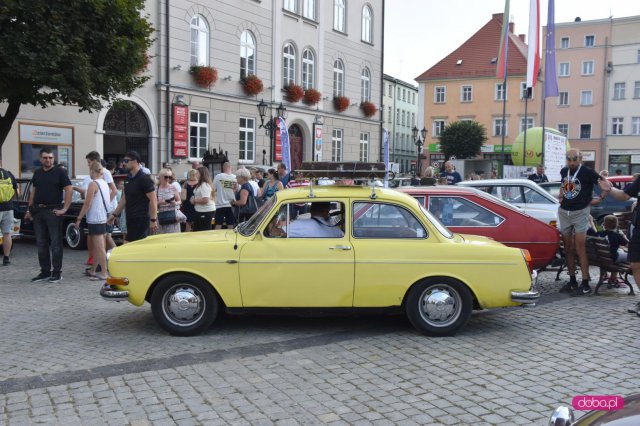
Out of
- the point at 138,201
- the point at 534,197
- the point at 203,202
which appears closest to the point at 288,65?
the point at 534,197

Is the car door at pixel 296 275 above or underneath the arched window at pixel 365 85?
underneath

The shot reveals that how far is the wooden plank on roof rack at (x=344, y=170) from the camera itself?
6.70 meters

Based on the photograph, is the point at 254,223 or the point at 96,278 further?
the point at 96,278

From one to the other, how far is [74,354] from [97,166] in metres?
4.42

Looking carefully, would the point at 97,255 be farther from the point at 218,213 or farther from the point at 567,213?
the point at 567,213

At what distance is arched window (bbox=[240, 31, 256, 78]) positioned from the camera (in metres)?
26.6

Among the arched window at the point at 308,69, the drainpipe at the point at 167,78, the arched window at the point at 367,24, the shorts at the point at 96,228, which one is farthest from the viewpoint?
the arched window at the point at 367,24

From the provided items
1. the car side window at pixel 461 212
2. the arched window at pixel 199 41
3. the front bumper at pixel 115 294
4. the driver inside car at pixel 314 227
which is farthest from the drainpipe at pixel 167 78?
the driver inside car at pixel 314 227

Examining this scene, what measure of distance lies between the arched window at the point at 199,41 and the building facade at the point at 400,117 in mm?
55731

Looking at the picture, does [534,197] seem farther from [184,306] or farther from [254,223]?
[184,306]

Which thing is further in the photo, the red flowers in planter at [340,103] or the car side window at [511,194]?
the red flowers in planter at [340,103]

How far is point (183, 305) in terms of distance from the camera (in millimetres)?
6273

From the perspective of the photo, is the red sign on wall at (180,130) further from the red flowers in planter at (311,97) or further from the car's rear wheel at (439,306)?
the car's rear wheel at (439,306)

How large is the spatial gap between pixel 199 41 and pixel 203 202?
1549cm
